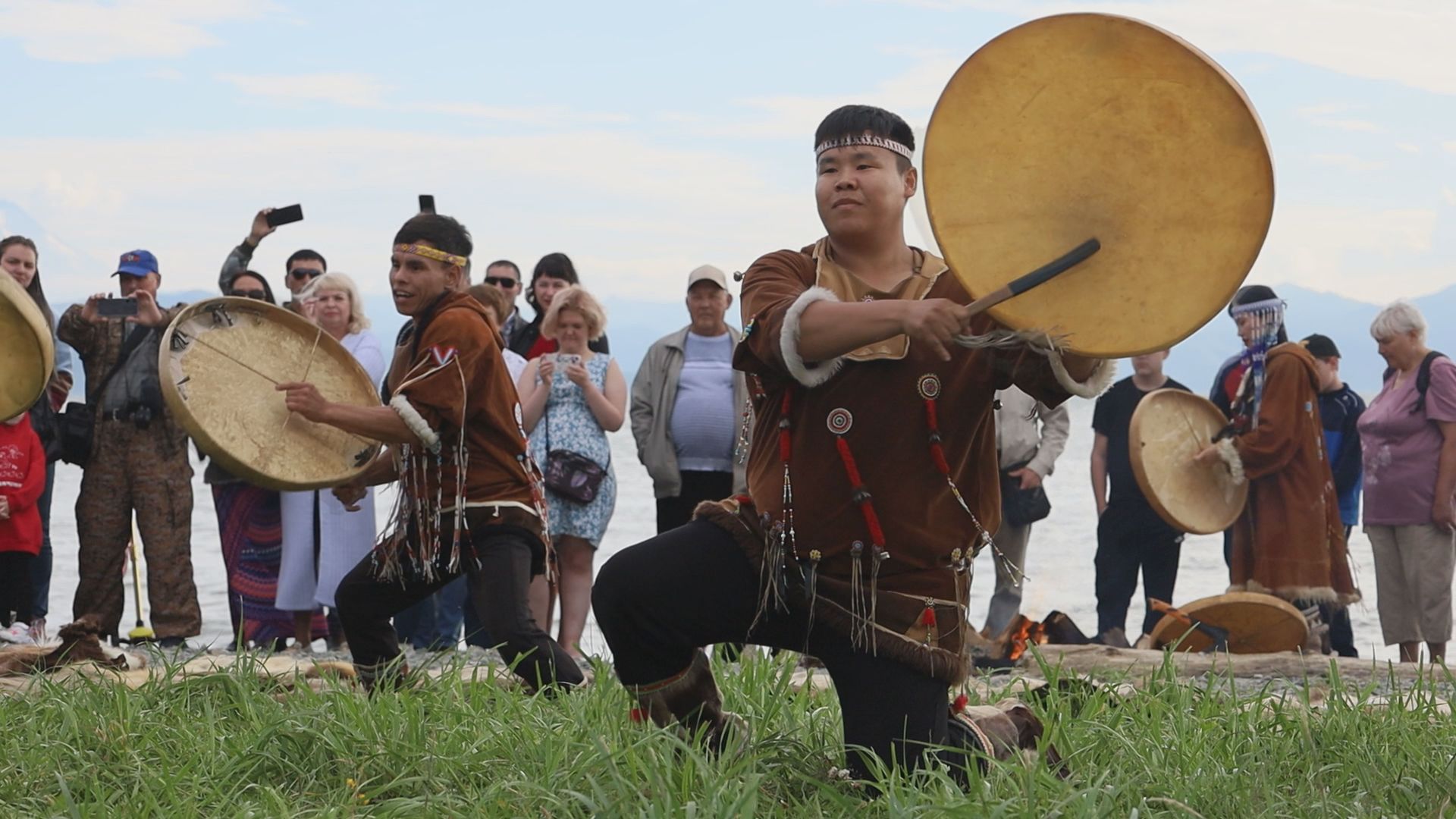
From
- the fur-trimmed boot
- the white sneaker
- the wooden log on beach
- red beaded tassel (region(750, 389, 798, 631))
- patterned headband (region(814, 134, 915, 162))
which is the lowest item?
the white sneaker

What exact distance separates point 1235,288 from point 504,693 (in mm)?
2482

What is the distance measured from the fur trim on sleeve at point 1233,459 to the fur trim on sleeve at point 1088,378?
512cm

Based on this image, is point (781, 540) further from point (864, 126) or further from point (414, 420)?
point (414, 420)

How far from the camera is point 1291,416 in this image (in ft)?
27.9

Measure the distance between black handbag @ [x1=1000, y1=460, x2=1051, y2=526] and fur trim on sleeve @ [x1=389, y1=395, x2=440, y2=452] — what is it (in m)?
3.89

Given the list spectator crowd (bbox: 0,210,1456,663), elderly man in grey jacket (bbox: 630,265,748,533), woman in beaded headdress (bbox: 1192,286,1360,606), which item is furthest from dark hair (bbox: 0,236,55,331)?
woman in beaded headdress (bbox: 1192,286,1360,606)

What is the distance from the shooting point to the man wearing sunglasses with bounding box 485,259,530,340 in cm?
913

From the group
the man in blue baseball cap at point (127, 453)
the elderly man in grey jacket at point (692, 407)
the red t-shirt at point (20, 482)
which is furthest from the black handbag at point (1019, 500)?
the red t-shirt at point (20, 482)

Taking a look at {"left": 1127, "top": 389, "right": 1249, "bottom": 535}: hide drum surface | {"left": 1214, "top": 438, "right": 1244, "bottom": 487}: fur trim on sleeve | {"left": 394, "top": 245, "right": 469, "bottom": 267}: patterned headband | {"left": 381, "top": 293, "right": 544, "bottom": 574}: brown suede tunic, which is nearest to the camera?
{"left": 381, "top": 293, "right": 544, "bottom": 574}: brown suede tunic

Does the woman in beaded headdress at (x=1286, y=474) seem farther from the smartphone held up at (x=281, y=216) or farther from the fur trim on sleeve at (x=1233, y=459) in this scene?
the smartphone held up at (x=281, y=216)

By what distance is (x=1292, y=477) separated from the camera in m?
Result: 8.56

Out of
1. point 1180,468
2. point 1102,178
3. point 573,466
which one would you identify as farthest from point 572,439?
point 1102,178

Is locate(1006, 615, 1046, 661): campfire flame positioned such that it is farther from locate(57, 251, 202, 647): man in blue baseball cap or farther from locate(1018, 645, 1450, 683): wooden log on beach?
locate(57, 251, 202, 647): man in blue baseball cap

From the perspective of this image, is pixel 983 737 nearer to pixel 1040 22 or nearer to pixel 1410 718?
pixel 1410 718
